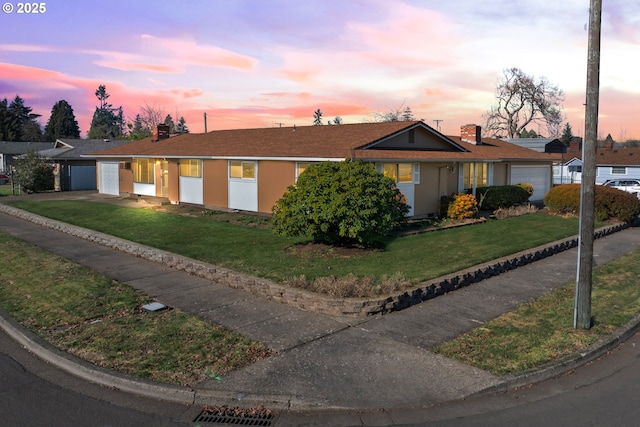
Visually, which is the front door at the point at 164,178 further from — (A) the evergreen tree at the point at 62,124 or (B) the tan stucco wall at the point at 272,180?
(A) the evergreen tree at the point at 62,124

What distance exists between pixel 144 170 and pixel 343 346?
24495 mm

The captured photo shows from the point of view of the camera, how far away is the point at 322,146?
2059 centimetres

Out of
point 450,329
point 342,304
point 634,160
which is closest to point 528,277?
point 450,329

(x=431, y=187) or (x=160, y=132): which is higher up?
(x=160, y=132)

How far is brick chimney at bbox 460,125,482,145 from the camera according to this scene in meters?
29.3

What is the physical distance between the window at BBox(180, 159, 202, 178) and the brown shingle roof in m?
0.44

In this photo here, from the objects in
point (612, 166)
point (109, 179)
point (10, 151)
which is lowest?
point (109, 179)

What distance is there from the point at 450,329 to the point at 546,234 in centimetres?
1115

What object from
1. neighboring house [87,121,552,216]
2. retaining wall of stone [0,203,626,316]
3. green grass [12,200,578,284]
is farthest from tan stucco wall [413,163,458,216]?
→ retaining wall of stone [0,203,626,316]

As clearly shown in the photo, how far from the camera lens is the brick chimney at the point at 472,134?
2928 centimetres

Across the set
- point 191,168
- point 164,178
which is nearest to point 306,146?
point 191,168

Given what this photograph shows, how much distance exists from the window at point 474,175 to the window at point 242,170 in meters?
9.70

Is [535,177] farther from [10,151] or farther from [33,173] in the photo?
[10,151]

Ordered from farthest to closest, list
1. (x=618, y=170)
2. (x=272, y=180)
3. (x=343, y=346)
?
(x=618, y=170)
(x=272, y=180)
(x=343, y=346)
